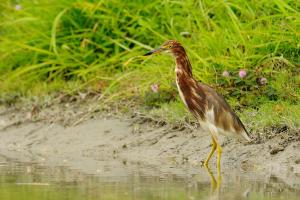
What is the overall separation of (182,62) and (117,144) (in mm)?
1275

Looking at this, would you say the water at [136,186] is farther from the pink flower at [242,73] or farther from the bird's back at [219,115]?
the pink flower at [242,73]

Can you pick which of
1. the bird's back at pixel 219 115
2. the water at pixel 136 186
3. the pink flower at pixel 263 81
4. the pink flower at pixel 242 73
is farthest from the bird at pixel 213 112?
the pink flower at pixel 263 81

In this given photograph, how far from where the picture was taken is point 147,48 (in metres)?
9.38

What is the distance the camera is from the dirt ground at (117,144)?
722 centimetres

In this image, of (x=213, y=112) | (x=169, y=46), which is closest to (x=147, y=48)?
(x=169, y=46)

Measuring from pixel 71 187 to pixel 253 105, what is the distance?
2230 mm

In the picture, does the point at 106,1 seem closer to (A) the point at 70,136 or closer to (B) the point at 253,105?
(A) the point at 70,136

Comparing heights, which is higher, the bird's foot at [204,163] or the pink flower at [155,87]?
the pink flower at [155,87]

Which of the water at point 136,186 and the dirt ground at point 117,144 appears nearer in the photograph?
the water at point 136,186

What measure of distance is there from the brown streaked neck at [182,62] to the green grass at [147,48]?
69 cm

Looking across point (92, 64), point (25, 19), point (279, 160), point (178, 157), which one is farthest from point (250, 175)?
point (25, 19)

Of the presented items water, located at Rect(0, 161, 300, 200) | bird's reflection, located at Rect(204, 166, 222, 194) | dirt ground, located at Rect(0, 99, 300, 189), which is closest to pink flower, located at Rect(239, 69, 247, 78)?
dirt ground, located at Rect(0, 99, 300, 189)

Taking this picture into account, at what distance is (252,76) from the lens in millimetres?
8172

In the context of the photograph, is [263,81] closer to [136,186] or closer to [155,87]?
[155,87]
